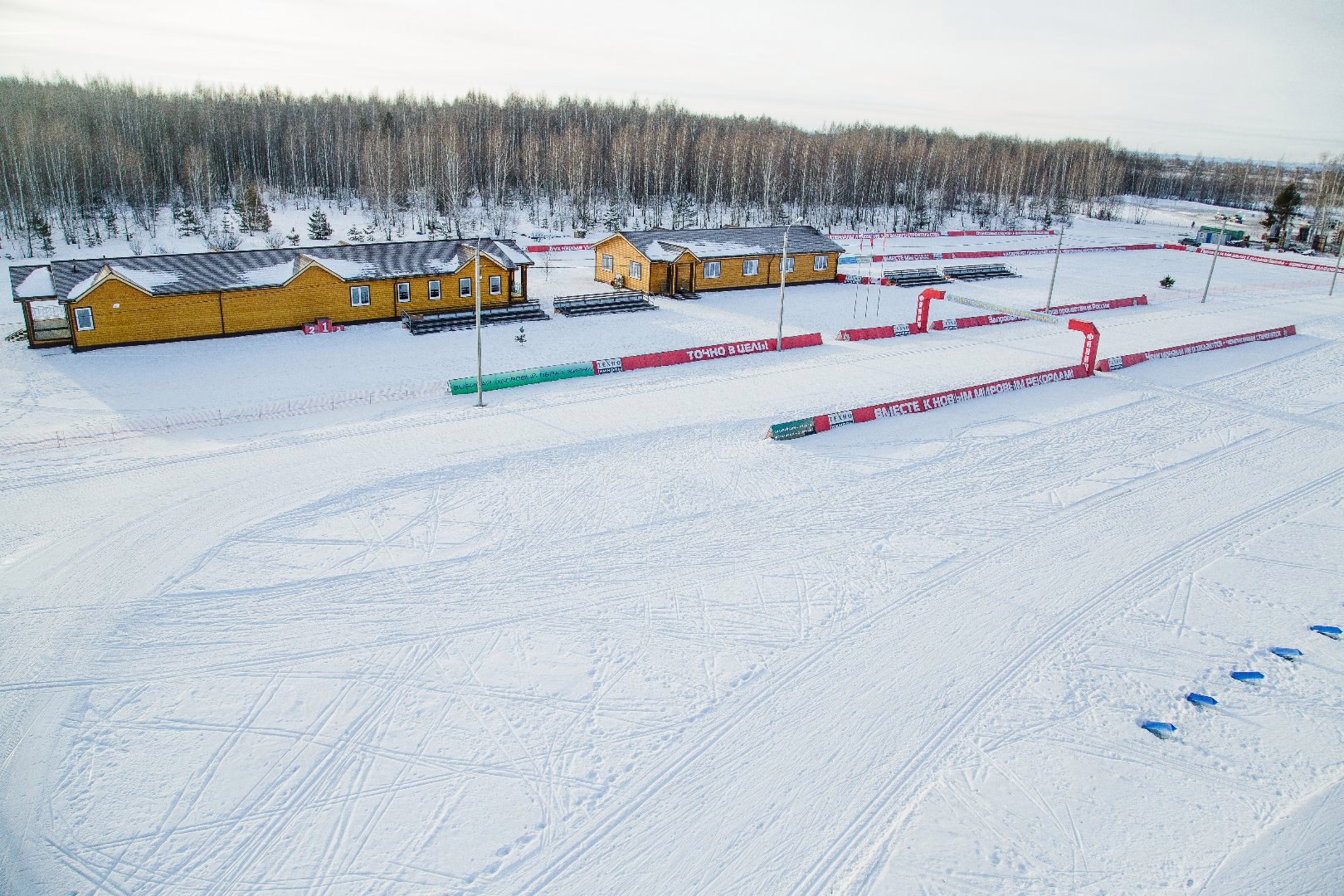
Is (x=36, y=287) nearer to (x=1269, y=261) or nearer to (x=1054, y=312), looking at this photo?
(x=1054, y=312)

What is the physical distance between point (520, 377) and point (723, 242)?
63.2ft

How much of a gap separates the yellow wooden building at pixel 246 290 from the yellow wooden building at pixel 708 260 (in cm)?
643

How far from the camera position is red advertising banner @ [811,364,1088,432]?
74.8 feet

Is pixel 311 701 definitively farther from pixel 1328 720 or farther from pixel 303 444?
pixel 1328 720

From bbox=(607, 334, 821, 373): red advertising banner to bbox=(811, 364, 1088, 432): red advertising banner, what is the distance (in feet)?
21.6

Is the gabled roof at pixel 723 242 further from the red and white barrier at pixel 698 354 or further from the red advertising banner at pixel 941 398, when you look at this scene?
the red advertising banner at pixel 941 398

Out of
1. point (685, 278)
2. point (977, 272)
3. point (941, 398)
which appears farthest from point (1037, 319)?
point (977, 272)

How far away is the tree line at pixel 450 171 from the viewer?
5444 centimetres

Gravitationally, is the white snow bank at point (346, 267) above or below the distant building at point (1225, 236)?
below

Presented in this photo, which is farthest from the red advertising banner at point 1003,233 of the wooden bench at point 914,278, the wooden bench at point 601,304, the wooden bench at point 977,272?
the wooden bench at point 601,304

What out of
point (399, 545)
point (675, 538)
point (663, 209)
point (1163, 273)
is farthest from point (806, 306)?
point (663, 209)

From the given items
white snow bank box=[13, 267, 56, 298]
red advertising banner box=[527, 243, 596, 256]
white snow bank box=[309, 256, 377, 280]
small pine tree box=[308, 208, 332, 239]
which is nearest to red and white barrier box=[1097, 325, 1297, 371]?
white snow bank box=[309, 256, 377, 280]

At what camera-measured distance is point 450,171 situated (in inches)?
2357

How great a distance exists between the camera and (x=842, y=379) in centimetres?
2700
